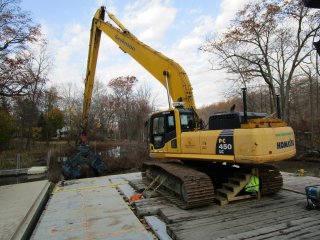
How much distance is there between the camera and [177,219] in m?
6.06

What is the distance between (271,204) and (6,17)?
825 inches

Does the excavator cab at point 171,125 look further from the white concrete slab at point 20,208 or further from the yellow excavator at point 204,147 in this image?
the white concrete slab at point 20,208

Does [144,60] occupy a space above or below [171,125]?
above

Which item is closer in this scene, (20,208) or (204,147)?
(204,147)

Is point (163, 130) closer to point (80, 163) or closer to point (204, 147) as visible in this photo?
point (204, 147)

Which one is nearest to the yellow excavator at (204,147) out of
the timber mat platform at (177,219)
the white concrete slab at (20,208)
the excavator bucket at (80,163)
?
the timber mat platform at (177,219)

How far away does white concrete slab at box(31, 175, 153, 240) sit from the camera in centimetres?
597

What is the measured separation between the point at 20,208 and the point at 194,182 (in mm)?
4656

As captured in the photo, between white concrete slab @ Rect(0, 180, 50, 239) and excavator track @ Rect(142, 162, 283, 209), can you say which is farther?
excavator track @ Rect(142, 162, 283, 209)

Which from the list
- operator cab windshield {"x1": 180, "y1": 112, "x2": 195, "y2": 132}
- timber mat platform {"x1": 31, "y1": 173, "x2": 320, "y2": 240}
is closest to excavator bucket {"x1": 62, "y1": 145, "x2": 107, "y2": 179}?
timber mat platform {"x1": 31, "y1": 173, "x2": 320, "y2": 240}

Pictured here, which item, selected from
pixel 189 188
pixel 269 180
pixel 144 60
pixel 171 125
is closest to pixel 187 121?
pixel 171 125

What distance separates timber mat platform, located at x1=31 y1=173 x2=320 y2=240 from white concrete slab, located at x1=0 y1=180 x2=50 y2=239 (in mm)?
277

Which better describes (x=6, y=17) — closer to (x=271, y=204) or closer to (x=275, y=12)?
(x=275, y=12)

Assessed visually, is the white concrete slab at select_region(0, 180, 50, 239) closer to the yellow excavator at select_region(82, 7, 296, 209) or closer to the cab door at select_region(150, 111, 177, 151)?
the yellow excavator at select_region(82, 7, 296, 209)
